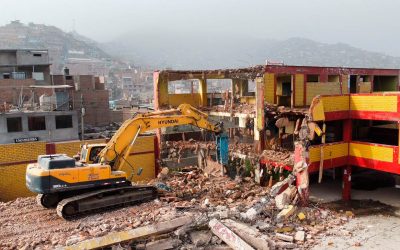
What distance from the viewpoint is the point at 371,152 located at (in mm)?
19906

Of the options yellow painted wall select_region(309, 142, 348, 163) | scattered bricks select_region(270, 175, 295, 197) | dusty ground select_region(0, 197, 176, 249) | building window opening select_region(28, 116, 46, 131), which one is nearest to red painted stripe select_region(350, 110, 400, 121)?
yellow painted wall select_region(309, 142, 348, 163)

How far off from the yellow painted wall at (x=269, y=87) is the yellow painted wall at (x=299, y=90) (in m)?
1.45

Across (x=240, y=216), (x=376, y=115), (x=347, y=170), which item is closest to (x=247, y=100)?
(x=347, y=170)

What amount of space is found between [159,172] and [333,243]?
43.7 feet

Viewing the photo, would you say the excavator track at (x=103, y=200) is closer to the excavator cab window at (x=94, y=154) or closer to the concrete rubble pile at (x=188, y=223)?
the concrete rubble pile at (x=188, y=223)

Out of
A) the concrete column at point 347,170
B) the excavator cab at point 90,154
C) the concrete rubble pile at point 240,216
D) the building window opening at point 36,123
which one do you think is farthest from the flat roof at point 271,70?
the building window opening at point 36,123

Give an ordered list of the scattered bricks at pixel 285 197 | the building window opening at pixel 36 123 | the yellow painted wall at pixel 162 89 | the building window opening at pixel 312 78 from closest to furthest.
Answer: the scattered bricks at pixel 285 197, the building window opening at pixel 312 78, the yellow painted wall at pixel 162 89, the building window opening at pixel 36 123

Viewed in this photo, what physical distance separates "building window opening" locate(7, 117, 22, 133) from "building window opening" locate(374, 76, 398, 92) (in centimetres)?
3326

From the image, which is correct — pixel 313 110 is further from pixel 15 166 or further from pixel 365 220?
pixel 15 166

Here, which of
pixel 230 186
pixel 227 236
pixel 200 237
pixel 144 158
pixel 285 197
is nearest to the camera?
pixel 227 236

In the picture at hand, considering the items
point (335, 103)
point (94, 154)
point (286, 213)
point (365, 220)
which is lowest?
point (365, 220)

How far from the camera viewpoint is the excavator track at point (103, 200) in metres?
15.0

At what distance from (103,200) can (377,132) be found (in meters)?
18.9

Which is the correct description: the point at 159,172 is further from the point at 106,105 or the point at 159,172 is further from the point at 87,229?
the point at 106,105
